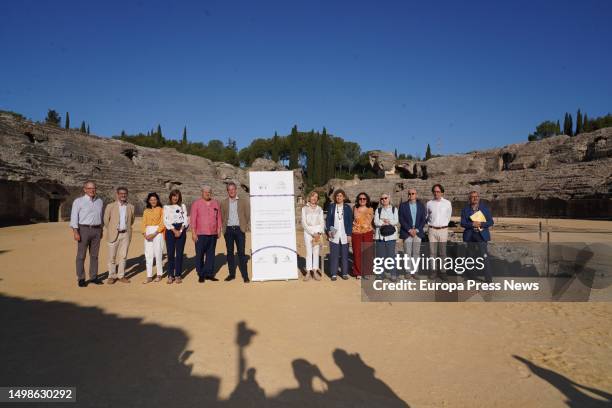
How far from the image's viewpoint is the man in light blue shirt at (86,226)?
6304 millimetres

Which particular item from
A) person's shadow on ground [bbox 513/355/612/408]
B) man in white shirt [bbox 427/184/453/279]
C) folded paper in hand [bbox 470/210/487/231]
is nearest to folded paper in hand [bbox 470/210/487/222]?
folded paper in hand [bbox 470/210/487/231]

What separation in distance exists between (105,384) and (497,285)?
606 cm

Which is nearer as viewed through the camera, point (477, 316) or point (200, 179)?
point (477, 316)

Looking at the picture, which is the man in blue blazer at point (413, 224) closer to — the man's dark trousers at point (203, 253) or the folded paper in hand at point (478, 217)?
the folded paper in hand at point (478, 217)

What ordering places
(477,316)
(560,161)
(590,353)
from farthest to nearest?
(560,161) < (477,316) < (590,353)

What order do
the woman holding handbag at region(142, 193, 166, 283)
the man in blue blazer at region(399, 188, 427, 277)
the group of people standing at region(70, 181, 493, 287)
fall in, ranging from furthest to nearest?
1. the woman holding handbag at region(142, 193, 166, 283)
2. the man in blue blazer at region(399, 188, 427, 277)
3. the group of people standing at region(70, 181, 493, 287)

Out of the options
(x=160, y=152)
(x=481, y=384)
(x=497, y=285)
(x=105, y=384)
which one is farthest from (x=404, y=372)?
(x=160, y=152)

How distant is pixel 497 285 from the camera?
6227mm

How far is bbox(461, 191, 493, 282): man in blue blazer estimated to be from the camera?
6.25 meters

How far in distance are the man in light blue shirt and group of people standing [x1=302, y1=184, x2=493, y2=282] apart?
3926mm

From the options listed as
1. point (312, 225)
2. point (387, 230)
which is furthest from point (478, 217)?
point (312, 225)

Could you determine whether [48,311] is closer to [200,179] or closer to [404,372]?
[404,372]

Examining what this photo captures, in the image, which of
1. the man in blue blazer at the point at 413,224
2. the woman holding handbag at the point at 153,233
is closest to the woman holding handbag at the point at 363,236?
the man in blue blazer at the point at 413,224

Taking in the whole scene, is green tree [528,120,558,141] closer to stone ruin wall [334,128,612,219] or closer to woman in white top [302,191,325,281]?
stone ruin wall [334,128,612,219]
